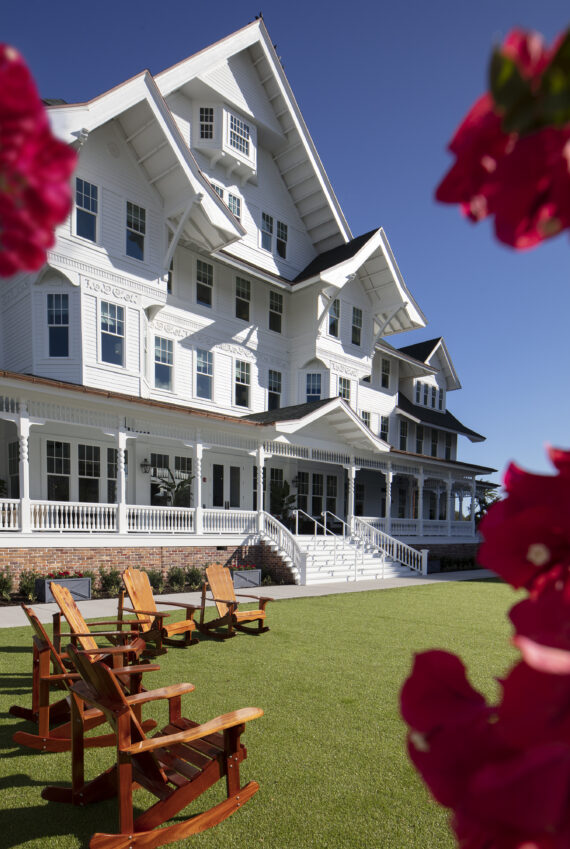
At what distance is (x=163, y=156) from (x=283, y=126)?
750cm

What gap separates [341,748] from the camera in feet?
17.0

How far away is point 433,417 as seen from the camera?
33.3 meters

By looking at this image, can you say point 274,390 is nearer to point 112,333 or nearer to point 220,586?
point 112,333

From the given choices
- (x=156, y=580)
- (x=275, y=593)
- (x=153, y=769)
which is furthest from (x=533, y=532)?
(x=156, y=580)

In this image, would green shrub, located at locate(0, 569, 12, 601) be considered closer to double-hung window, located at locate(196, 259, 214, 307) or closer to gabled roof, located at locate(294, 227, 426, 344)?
double-hung window, located at locate(196, 259, 214, 307)

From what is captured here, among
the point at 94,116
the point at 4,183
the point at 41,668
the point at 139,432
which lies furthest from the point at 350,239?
the point at 4,183

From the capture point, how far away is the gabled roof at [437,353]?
33.6 metres

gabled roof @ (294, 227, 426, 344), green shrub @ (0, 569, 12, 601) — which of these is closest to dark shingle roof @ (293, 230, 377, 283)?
gabled roof @ (294, 227, 426, 344)

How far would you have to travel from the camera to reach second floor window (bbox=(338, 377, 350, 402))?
25.9m

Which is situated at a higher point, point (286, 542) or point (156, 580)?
point (286, 542)

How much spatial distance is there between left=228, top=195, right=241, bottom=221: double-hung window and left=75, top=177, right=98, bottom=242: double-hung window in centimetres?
624

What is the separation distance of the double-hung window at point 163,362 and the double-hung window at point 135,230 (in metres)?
2.88

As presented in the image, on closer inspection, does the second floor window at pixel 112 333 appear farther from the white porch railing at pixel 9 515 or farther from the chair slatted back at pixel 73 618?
the chair slatted back at pixel 73 618

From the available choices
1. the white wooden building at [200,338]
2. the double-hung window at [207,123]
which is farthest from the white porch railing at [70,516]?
the double-hung window at [207,123]
